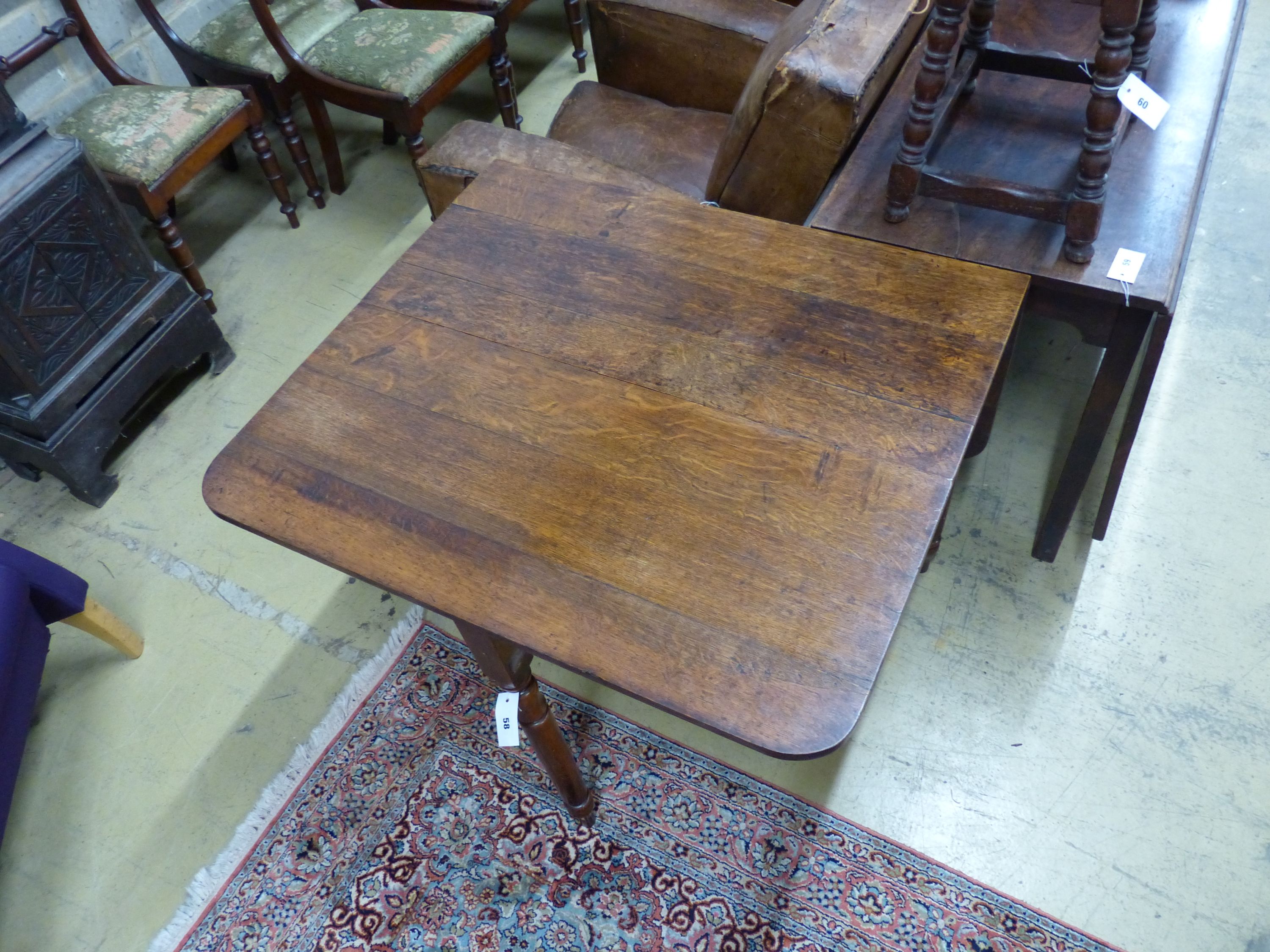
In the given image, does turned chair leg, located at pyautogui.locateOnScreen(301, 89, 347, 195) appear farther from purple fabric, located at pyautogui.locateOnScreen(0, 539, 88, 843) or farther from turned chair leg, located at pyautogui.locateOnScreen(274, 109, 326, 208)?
purple fabric, located at pyautogui.locateOnScreen(0, 539, 88, 843)

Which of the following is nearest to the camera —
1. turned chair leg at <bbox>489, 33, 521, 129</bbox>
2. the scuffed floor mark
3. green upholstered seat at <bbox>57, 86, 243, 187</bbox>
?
the scuffed floor mark

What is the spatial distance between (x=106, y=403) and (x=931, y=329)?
1838 mm

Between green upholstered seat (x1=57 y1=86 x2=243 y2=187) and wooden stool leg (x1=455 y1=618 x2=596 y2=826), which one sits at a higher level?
green upholstered seat (x1=57 y1=86 x2=243 y2=187)

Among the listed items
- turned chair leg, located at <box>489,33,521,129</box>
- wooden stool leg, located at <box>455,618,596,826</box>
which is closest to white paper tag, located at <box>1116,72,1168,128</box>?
wooden stool leg, located at <box>455,618,596,826</box>

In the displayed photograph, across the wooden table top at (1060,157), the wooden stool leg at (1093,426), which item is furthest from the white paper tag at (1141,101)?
the wooden stool leg at (1093,426)

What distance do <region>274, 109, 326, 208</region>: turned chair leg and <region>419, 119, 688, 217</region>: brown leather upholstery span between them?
3.22 feet

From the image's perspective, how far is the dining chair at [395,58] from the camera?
7.86ft

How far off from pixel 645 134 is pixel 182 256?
4.13 ft

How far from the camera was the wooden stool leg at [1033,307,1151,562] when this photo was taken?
1367 millimetres

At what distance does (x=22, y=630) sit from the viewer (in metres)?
1.55

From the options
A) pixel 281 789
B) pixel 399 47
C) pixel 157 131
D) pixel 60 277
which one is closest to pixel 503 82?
pixel 399 47

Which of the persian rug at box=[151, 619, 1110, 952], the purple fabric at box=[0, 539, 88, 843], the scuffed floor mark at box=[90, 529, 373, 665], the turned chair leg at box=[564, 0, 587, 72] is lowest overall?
the persian rug at box=[151, 619, 1110, 952]

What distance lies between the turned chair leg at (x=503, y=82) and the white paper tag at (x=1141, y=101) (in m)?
1.76

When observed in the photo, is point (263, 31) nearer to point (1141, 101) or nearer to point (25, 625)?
point (25, 625)
